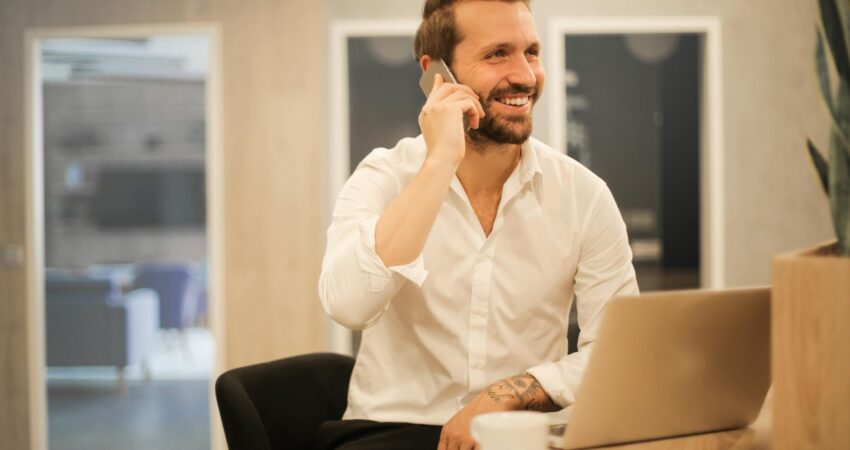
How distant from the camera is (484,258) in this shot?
1572 millimetres

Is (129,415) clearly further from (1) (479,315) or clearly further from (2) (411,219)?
(2) (411,219)

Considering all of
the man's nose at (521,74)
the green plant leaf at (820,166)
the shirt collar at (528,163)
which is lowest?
the green plant leaf at (820,166)

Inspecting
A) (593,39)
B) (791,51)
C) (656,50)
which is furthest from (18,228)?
(791,51)

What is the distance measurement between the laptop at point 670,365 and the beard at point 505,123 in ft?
2.16

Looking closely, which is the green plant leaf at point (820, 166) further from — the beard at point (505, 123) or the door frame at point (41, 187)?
the door frame at point (41, 187)

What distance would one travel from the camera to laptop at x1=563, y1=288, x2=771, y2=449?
0.91 metres

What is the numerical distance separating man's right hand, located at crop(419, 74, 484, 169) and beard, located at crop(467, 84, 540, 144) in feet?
0.28

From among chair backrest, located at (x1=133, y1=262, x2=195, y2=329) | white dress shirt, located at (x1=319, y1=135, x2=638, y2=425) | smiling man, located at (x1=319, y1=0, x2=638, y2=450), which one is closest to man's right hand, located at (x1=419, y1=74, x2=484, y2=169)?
smiling man, located at (x1=319, y1=0, x2=638, y2=450)

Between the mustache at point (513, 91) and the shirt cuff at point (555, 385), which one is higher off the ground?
the mustache at point (513, 91)

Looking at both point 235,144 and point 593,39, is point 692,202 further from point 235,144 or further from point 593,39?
point 235,144

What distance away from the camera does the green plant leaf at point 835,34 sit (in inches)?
32.5

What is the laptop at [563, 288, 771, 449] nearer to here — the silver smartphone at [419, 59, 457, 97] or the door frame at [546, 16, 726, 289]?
the silver smartphone at [419, 59, 457, 97]

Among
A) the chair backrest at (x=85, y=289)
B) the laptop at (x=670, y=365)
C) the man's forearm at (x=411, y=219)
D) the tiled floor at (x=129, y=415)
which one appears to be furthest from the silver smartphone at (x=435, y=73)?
the chair backrest at (x=85, y=289)

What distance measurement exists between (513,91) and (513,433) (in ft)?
2.82
